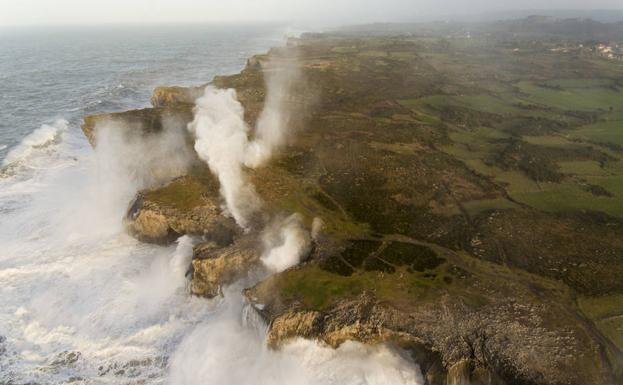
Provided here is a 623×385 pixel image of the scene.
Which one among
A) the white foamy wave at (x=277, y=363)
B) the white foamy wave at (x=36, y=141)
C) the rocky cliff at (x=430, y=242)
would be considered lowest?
the white foamy wave at (x=277, y=363)

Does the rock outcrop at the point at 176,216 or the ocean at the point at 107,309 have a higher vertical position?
the rock outcrop at the point at 176,216

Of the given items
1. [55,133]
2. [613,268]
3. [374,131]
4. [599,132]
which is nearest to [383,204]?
[613,268]

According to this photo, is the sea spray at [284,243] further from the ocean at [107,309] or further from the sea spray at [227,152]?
the ocean at [107,309]

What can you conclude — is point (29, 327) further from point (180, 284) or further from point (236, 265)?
point (236, 265)

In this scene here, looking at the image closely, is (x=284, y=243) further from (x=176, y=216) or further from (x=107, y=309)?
(x=107, y=309)

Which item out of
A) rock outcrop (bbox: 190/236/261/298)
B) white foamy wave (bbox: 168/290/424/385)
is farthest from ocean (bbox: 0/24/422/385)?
rock outcrop (bbox: 190/236/261/298)

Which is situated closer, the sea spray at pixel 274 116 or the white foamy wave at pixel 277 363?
the white foamy wave at pixel 277 363

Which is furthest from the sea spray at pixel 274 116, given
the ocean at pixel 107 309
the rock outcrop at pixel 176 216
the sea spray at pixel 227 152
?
the ocean at pixel 107 309
